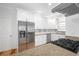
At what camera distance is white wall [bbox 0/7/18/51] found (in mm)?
1738

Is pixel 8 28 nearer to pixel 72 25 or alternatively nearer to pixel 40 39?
pixel 40 39

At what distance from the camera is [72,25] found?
1657 millimetres

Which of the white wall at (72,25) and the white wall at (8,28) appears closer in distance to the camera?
the white wall at (72,25)

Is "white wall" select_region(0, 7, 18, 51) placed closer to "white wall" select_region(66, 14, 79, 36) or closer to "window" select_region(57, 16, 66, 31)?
"window" select_region(57, 16, 66, 31)

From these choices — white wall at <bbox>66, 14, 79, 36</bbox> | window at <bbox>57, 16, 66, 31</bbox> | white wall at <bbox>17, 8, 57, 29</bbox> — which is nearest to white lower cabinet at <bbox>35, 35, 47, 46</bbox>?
white wall at <bbox>17, 8, 57, 29</bbox>

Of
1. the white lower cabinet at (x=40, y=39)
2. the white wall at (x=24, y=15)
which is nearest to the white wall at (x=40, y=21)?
the white wall at (x=24, y=15)

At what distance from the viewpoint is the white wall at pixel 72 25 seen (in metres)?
1.59

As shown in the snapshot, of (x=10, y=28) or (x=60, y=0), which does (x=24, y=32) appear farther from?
(x=60, y=0)

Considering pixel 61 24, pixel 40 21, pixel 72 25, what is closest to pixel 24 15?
pixel 40 21

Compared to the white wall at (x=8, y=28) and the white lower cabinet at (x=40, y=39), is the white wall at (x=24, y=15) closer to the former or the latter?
the white wall at (x=8, y=28)

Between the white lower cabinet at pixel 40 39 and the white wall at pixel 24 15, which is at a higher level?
the white wall at pixel 24 15

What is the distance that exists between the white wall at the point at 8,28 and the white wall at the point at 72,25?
Answer: 106 cm

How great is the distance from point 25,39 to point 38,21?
631 mm

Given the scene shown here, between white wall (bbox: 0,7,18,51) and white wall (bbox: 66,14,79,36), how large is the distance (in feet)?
3.48
